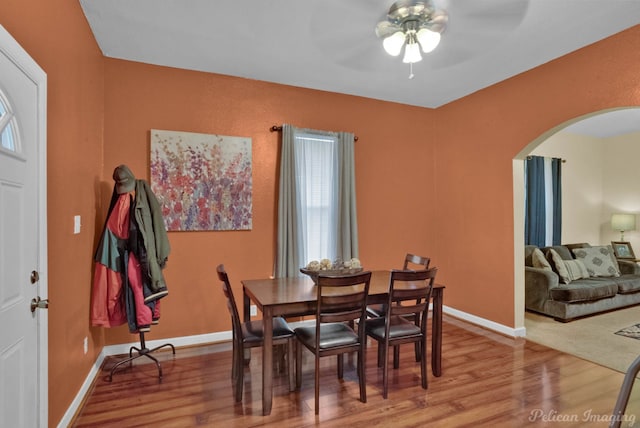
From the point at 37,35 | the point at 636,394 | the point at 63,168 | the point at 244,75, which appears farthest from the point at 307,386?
the point at 244,75

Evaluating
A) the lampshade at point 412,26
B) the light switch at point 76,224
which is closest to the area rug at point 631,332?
the lampshade at point 412,26

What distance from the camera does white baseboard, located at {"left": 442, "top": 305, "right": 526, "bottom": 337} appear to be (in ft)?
12.3

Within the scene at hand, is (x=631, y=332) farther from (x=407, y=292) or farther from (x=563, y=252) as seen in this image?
(x=407, y=292)

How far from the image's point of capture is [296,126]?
3.99 m

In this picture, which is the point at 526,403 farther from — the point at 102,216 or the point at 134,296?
the point at 102,216

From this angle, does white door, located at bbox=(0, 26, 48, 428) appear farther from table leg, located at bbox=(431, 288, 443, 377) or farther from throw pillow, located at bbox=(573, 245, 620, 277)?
throw pillow, located at bbox=(573, 245, 620, 277)

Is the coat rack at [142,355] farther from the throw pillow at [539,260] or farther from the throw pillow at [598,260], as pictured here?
the throw pillow at [598,260]

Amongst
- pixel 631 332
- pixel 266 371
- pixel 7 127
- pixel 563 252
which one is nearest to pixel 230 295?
Answer: pixel 266 371

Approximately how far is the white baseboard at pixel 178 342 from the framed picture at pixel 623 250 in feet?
11.7

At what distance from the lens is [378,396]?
8.34 feet

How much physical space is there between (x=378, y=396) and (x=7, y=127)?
106 inches

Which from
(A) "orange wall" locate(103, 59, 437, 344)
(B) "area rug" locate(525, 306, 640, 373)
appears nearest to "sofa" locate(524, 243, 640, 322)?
(B) "area rug" locate(525, 306, 640, 373)

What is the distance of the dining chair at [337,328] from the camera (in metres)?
2.32

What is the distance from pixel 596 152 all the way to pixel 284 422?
23.9 ft
